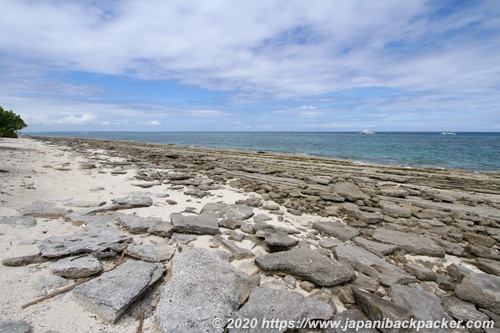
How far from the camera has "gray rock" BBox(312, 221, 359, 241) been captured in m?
5.87

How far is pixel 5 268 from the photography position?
3.61 m

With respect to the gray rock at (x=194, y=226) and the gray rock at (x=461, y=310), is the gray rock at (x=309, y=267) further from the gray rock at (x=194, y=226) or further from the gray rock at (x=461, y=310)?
the gray rock at (x=194, y=226)

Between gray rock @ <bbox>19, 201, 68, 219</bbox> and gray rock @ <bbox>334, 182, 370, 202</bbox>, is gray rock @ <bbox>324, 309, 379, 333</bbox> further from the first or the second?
gray rock @ <bbox>19, 201, 68, 219</bbox>

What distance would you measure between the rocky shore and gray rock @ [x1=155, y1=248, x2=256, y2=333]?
0.02 meters

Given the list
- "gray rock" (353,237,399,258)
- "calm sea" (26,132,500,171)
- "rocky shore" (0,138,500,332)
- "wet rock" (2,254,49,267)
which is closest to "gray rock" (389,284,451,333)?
"rocky shore" (0,138,500,332)

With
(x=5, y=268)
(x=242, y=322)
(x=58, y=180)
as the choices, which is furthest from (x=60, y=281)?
(x=58, y=180)

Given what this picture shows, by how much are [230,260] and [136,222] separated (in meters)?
2.53

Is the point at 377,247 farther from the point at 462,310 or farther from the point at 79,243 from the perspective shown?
the point at 79,243

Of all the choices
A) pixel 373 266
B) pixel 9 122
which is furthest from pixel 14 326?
pixel 9 122

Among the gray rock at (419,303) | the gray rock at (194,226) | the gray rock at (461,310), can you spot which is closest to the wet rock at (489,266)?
the gray rock at (461,310)

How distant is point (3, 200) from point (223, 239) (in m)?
5.98

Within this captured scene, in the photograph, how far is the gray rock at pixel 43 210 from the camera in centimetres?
571

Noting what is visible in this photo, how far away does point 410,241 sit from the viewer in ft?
18.3

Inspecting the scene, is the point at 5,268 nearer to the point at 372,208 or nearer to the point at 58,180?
the point at 58,180
